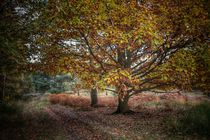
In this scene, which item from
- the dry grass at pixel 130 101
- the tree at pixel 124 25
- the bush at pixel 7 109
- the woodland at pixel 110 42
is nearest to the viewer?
the woodland at pixel 110 42

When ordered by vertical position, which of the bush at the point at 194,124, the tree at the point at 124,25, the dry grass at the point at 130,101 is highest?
the tree at the point at 124,25

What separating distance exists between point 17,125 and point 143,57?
9.41 meters

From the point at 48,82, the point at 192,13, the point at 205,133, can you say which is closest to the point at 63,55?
the point at 192,13

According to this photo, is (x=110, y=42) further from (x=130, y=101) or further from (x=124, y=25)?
(x=130, y=101)

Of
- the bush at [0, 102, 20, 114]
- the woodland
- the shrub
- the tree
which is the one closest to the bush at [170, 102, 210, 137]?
the woodland

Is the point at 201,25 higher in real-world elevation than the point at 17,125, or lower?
higher

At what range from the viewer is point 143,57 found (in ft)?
55.3

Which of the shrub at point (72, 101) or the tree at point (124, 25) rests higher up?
the tree at point (124, 25)

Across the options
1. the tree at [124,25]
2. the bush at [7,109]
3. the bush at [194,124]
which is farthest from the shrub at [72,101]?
the bush at [194,124]

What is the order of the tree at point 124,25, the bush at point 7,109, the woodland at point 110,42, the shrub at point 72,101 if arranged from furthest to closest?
the shrub at point 72,101 < the bush at point 7,109 < the tree at point 124,25 < the woodland at point 110,42

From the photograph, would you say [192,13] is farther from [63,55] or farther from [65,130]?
[65,130]

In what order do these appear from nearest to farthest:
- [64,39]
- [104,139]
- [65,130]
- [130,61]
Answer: [104,139] < [65,130] < [64,39] < [130,61]

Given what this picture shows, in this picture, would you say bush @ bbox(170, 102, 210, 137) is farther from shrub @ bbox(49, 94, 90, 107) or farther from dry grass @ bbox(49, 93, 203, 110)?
shrub @ bbox(49, 94, 90, 107)

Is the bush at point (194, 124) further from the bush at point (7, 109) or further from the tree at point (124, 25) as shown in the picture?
the bush at point (7, 109)
